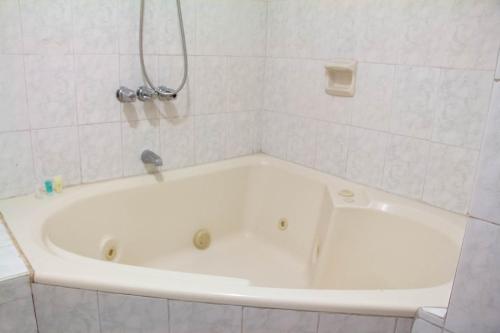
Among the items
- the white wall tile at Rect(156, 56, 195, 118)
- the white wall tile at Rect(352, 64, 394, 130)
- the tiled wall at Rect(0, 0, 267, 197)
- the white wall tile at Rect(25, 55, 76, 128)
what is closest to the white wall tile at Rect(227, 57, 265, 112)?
the tiled wall at Rect(0, 0, 267, 197)

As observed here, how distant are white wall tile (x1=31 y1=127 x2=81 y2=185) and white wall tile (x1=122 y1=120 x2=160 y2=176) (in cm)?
21

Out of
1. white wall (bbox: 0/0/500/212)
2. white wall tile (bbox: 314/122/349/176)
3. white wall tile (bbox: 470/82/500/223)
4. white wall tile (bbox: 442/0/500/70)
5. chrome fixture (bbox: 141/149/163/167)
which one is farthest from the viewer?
white wall tile (bbox: 314/122/349/176)

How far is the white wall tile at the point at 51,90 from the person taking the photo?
59.2 inches

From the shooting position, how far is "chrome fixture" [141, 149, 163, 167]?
179 centimetres

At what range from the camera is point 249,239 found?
2221 millimetres

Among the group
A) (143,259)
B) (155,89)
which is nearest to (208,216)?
(143,259)

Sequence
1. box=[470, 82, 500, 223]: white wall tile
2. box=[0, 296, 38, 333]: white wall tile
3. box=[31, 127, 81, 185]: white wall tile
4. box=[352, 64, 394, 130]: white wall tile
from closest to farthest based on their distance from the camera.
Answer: box=[470, 82, 500, 223]: white wall tile → box=[0, 296, 38, 333]: white wall tile → box=[31, 127, 81, 185]: white wall tile → box=[352, 64, 394, 130]: white wall tile

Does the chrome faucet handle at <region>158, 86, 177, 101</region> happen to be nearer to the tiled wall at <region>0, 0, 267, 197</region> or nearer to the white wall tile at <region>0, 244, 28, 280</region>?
the tiled wall at <region>0, 0, 267, 197</region>

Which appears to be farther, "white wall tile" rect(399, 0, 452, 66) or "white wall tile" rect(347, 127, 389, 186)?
"white wall tile" rect(347, 127, 389, 186)

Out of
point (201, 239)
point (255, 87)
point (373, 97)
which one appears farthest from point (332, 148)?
point (201, 239)

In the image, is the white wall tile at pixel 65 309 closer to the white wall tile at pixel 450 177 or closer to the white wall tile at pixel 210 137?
the white wall tile at pixel 210 137

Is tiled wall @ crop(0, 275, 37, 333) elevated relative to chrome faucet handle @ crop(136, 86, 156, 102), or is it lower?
lower

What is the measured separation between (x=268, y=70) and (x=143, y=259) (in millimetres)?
1144

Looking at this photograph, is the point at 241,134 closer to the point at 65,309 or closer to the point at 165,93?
the point at 165,93
